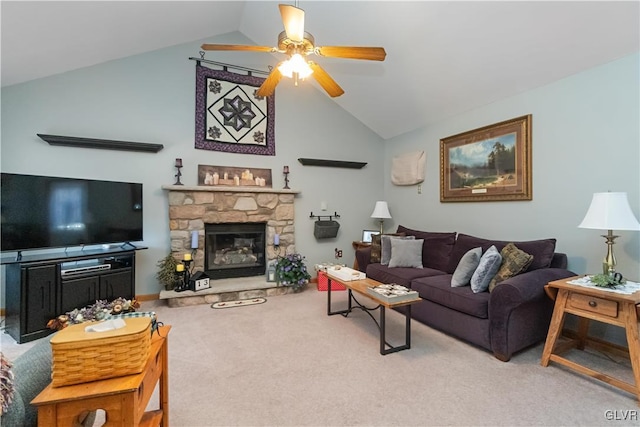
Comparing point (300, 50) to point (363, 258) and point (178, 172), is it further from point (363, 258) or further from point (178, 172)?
point (363, 258)

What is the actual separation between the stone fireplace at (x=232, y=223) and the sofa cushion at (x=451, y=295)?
2.08 m

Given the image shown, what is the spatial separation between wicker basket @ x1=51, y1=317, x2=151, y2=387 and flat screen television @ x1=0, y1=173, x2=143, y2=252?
98.5 inches

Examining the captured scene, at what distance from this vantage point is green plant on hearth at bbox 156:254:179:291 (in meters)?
3.66

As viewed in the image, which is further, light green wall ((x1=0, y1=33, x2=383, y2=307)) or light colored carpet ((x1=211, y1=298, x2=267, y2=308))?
light colored carpet ((x1=211, y1=298, x2=267, y2=308))

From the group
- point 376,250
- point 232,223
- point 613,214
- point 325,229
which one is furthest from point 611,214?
point 232,223

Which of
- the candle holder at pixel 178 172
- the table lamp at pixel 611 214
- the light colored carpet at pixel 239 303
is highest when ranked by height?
the candle holder at pixel 178 172

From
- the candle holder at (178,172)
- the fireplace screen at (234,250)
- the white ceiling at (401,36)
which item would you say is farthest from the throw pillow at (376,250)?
the candle holder at (178,172)

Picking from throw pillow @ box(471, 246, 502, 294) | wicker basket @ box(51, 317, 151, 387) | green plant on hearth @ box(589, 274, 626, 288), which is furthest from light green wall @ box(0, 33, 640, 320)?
wicker basket @ box(51, 317, 151, 387)

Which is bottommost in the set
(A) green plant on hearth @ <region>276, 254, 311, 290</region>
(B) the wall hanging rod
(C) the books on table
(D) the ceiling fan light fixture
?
(A) green plant on hearth @ <region>276, 254, 311, 290</region>

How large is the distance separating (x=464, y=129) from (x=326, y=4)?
2292 millimetres

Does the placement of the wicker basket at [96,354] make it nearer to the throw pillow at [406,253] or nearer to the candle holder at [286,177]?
the throw pillow at [406,253]

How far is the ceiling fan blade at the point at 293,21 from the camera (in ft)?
5.99

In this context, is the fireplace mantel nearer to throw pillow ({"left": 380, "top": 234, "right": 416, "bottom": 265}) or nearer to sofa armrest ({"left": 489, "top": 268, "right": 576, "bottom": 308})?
throw pillow ({"left": 380, "top": 234, "right": 416, "bottom": 265})

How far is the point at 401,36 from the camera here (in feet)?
10.3
